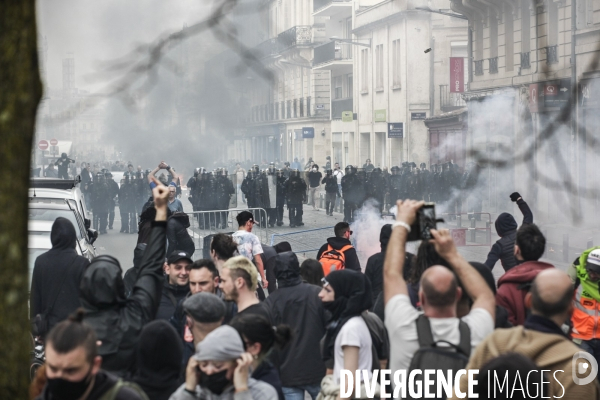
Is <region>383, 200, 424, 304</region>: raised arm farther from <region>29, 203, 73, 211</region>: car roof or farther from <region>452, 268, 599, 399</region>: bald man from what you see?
<region>29, 203, 73, 211</region>: car roof

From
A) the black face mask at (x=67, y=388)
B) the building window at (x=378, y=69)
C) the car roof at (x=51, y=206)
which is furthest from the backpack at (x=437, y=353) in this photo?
the building window at (x=378, y=69)

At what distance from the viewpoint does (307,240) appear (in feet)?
62.6

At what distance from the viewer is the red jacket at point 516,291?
4887 millimetres

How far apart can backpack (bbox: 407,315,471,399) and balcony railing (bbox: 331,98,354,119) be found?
3973cm

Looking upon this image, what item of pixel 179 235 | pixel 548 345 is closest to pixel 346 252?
pixel 179 235

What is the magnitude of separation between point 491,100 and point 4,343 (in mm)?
22505

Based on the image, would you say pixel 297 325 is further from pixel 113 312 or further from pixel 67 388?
pixel 67 388

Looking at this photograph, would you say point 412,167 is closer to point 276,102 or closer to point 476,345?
point 276,102

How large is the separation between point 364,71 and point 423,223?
3661 cm

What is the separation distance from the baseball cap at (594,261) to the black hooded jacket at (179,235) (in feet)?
14.5

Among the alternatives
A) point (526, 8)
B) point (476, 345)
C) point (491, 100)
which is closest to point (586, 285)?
point (476, 345)

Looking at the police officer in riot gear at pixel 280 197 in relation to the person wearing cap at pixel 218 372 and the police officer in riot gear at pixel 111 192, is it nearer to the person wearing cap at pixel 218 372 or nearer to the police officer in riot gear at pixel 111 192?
the police officer in riot gear at pixel 111 192

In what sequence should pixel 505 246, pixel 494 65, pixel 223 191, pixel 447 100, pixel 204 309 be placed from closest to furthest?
pixel 204 309 < pixel 505 246 < pixel 494 65 < pixel 223 191 < pixel 447 100

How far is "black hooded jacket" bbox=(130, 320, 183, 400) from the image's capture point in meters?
3.75
